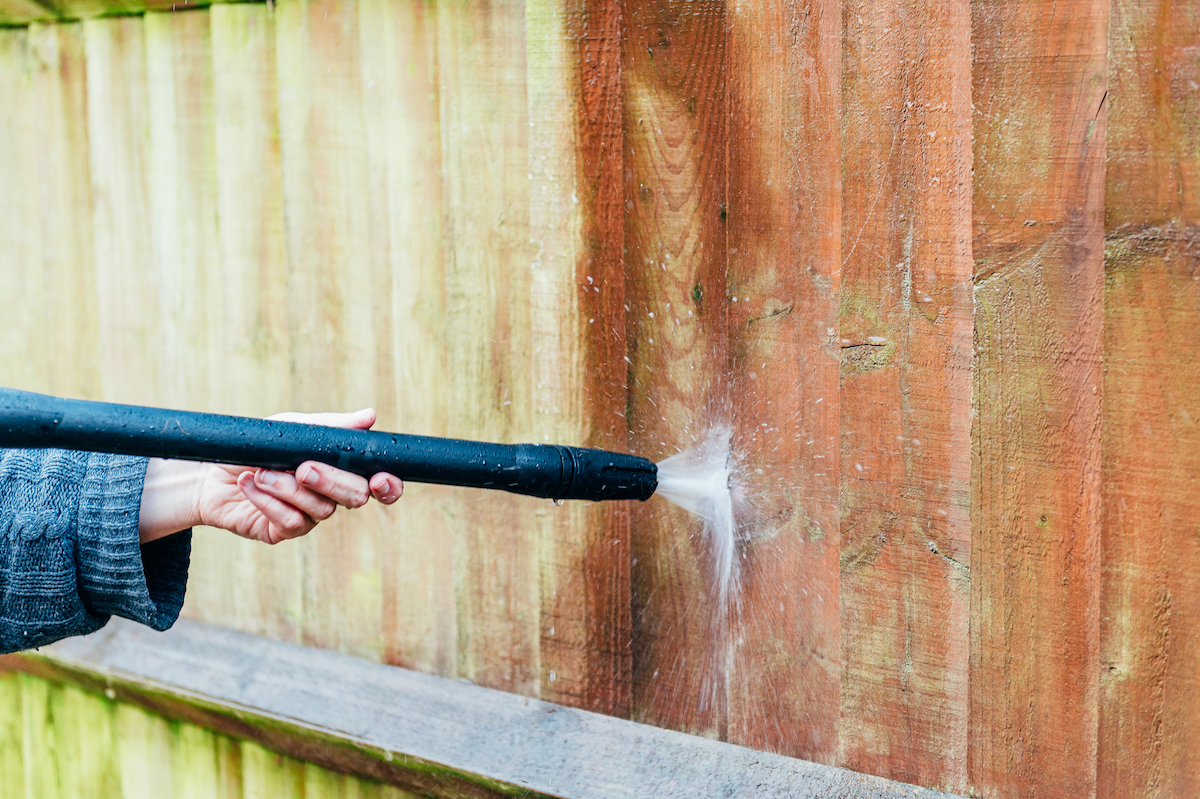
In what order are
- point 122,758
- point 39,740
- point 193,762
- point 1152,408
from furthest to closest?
point 39,740, point 122,758, point 193,762, point 1152,408

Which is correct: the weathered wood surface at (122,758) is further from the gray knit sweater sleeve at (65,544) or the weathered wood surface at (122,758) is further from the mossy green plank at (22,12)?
the mossy green plank at (22,12)

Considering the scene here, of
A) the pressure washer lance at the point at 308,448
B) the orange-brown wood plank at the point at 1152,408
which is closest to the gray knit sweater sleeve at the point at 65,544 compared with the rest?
the pressure washer lance at the point at 308,448

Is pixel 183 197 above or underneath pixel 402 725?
above

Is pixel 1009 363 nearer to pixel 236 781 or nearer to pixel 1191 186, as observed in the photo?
pixel 1191 186

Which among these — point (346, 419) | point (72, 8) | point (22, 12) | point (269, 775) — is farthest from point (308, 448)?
point (22, 12)

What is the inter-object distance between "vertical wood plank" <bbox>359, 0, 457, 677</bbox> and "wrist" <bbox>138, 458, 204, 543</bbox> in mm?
395

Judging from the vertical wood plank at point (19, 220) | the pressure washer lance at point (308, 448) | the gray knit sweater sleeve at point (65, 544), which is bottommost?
the gray knit sweater sleeve at point (65, 544)

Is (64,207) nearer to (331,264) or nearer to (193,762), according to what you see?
(331,264)

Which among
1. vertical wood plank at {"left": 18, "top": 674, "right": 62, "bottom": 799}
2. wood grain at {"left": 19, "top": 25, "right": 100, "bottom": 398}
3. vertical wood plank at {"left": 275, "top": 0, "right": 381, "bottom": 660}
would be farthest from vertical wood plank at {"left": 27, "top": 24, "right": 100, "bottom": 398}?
vertical wood plank at {"left": 18, "top": 674, "right": 62, "bottom": 799}

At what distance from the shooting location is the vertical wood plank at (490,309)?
61.6 inches

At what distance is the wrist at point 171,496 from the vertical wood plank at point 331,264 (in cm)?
40

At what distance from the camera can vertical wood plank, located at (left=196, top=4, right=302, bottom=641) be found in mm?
1855

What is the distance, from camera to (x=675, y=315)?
1.44 m

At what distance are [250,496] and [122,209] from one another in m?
1.12
